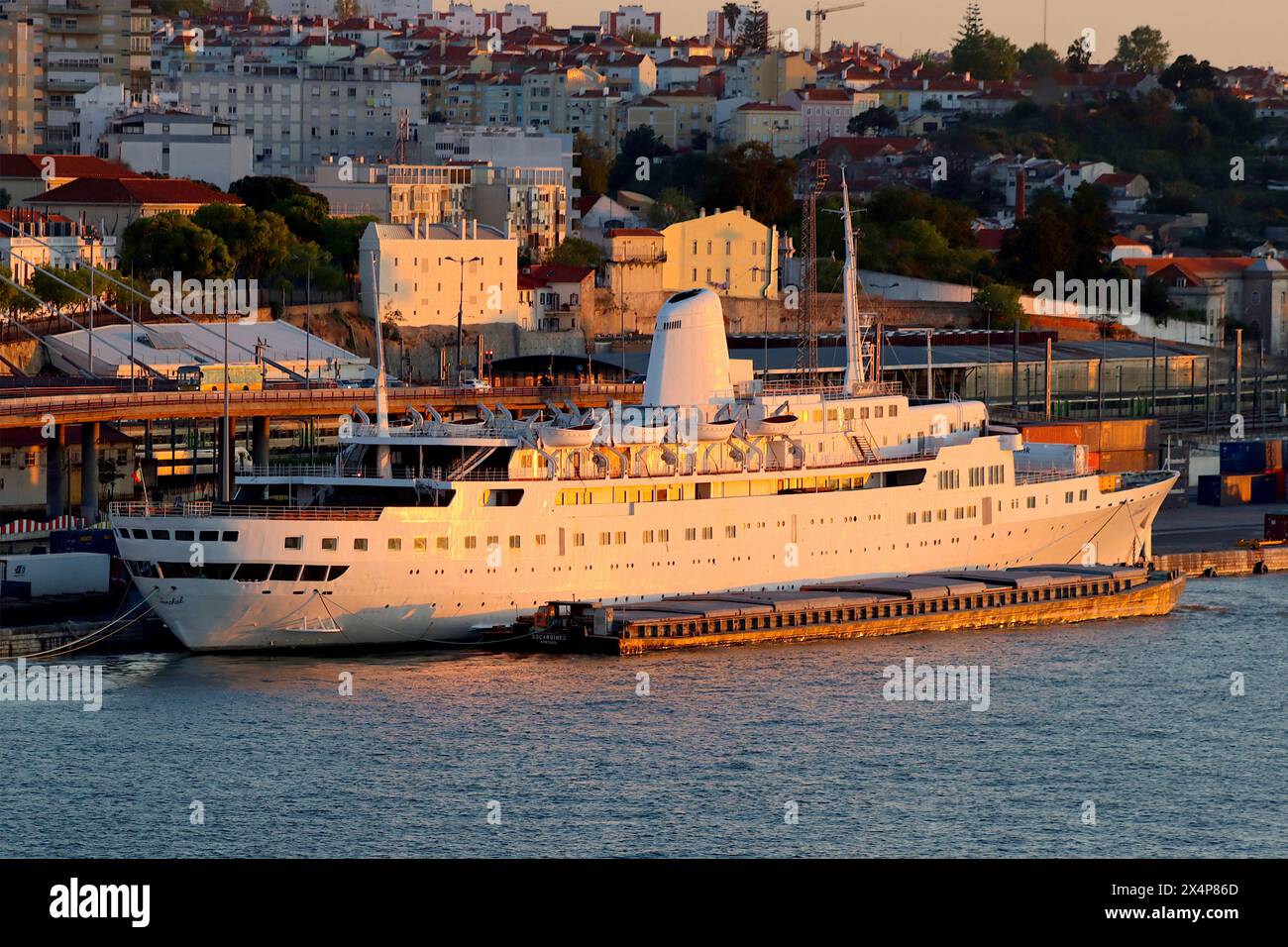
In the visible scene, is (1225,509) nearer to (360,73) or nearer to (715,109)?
(360,73)

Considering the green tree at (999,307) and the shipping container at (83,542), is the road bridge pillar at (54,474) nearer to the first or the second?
the shipping container at (83,542)

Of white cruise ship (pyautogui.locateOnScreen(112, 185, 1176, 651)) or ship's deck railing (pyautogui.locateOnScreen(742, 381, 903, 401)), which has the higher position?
ship's deck railing (pyautogui.locateOnScreen(742, 381, 903, 401))

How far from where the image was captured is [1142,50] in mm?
193875

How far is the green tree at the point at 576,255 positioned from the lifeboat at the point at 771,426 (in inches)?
1909

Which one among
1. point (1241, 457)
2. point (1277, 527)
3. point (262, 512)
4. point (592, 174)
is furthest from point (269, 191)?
point (262, 512)

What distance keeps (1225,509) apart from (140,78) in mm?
79565

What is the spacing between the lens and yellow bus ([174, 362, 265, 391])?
66.4m

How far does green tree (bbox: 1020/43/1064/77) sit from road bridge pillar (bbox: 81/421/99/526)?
122999 mm

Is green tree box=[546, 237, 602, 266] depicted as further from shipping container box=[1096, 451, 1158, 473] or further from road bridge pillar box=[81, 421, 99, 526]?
road bridge pillar box=[81, 421, 99, 526]

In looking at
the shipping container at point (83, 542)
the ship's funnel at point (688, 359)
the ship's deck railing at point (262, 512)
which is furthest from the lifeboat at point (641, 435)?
the shipping container at point (83, 542)

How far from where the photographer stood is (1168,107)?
6526 inches

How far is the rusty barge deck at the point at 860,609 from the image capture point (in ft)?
156

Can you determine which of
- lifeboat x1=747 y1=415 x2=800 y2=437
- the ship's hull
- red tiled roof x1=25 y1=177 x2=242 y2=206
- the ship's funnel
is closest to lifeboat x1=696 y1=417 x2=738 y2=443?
lifeboat x1=747 y1=415 x2=800 y2=437

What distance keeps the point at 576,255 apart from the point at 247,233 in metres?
18.4
